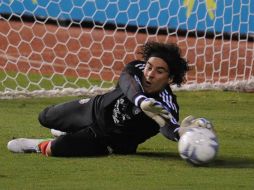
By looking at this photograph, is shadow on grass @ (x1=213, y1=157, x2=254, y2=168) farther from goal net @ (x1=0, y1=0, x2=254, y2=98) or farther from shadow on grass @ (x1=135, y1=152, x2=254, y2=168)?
goal net @ (x1=0, y1=0, x2=254, y2=98)

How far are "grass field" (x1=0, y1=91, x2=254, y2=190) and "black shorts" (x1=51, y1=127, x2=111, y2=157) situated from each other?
11cm

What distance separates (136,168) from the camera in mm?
6266

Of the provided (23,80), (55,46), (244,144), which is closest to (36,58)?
(55,46)

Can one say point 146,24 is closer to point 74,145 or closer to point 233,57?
point 233,57

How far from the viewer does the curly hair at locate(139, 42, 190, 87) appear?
670 cm

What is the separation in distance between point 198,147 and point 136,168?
0.41 meters

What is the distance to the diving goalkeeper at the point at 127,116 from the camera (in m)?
6.58

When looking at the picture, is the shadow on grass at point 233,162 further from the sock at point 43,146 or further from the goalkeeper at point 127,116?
the sock at point 43,146

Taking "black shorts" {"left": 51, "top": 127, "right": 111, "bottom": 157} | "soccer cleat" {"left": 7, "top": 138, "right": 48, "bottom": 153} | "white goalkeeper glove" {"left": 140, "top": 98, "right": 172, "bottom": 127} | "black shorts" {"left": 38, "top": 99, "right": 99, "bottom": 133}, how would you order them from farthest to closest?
1. "black shorts" {"left": 38, "top": 99, "right": 99, "bottom": 133}
2. "soccer cleat" {"left": 7, "top": 138, "right": 48, "bottom": 153}
3. "black shorts" {"left": 51, "top": 127, "right": 111, "bottom": 157}
4. "white goalkeeper glove" {"left": 140, "top": 98, "right": 172, "bottom": 127}

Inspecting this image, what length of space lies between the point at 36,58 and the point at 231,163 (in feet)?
19.6

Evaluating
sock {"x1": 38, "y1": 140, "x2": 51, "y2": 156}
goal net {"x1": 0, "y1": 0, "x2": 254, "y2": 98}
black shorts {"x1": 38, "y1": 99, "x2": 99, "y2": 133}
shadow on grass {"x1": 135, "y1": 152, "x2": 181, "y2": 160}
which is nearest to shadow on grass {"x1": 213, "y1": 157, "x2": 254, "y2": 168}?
shadow on grass {"x1": 135, "y1": 152, "x2": 181, "y2": 160}

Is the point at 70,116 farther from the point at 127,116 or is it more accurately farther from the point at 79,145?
the point at 127,116

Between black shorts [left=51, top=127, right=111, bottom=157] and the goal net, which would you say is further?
the goal net

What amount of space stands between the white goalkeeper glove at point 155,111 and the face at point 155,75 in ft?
1.05
